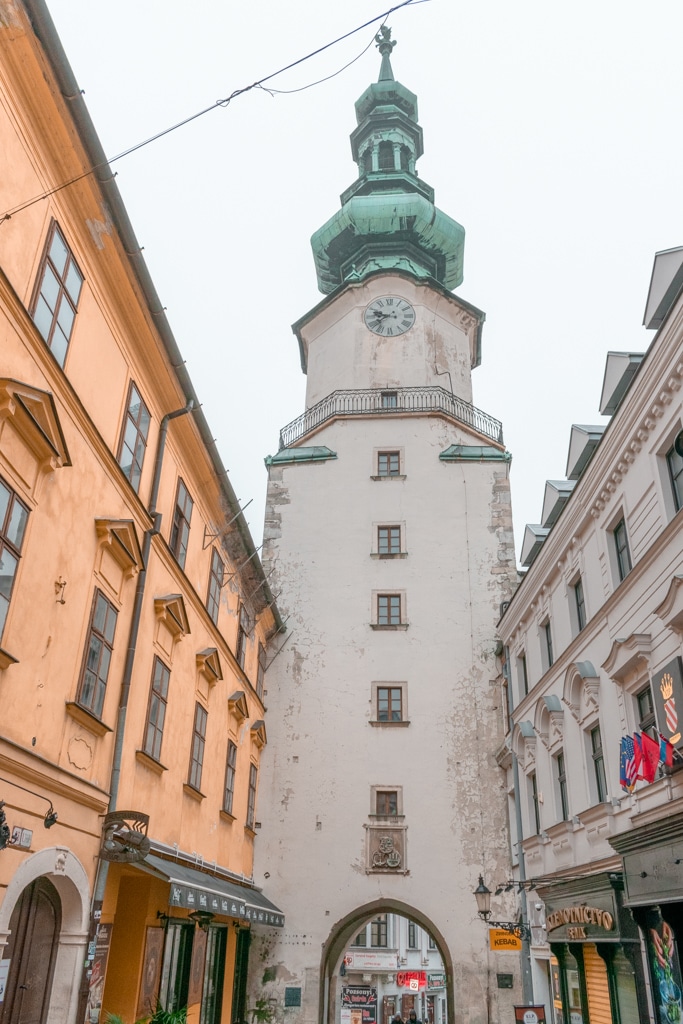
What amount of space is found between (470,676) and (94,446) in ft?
43.5

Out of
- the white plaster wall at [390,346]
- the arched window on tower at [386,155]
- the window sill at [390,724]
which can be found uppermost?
the arched window on tower at [386,155]

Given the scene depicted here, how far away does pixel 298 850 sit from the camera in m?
18.7

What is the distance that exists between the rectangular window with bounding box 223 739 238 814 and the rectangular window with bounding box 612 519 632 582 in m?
7.96

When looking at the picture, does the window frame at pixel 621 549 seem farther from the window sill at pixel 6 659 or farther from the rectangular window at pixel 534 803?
the window sill at pixel 6 659

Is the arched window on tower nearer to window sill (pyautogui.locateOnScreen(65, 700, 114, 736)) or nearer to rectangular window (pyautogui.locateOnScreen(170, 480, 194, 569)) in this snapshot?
rectangular window (pyautogui.locateOnScreen(170, 480, 194, 569))

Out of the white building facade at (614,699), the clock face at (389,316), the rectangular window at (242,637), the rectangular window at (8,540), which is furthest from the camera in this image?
the clock face at (389,316)

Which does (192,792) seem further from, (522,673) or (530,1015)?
(522,673)

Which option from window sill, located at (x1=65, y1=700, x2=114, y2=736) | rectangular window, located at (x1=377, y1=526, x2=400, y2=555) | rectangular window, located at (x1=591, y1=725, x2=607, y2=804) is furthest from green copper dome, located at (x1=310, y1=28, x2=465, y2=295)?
window sill, located at (x1=65, y1=700, x2=114, y2=736)

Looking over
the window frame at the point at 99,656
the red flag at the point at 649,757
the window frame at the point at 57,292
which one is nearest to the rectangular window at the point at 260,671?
the window frame at the point at 99,656

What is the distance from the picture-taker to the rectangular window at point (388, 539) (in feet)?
72.1

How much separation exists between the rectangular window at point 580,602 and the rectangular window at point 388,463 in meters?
9.88

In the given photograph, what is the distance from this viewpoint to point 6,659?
6902 mm

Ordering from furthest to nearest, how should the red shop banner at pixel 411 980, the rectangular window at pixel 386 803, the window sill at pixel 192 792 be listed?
the red shop banner at pixel 411 980
the rectangular window at pixel 386 803
the window sill at pixel 192 792

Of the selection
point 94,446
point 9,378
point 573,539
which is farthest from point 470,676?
point 9,378
